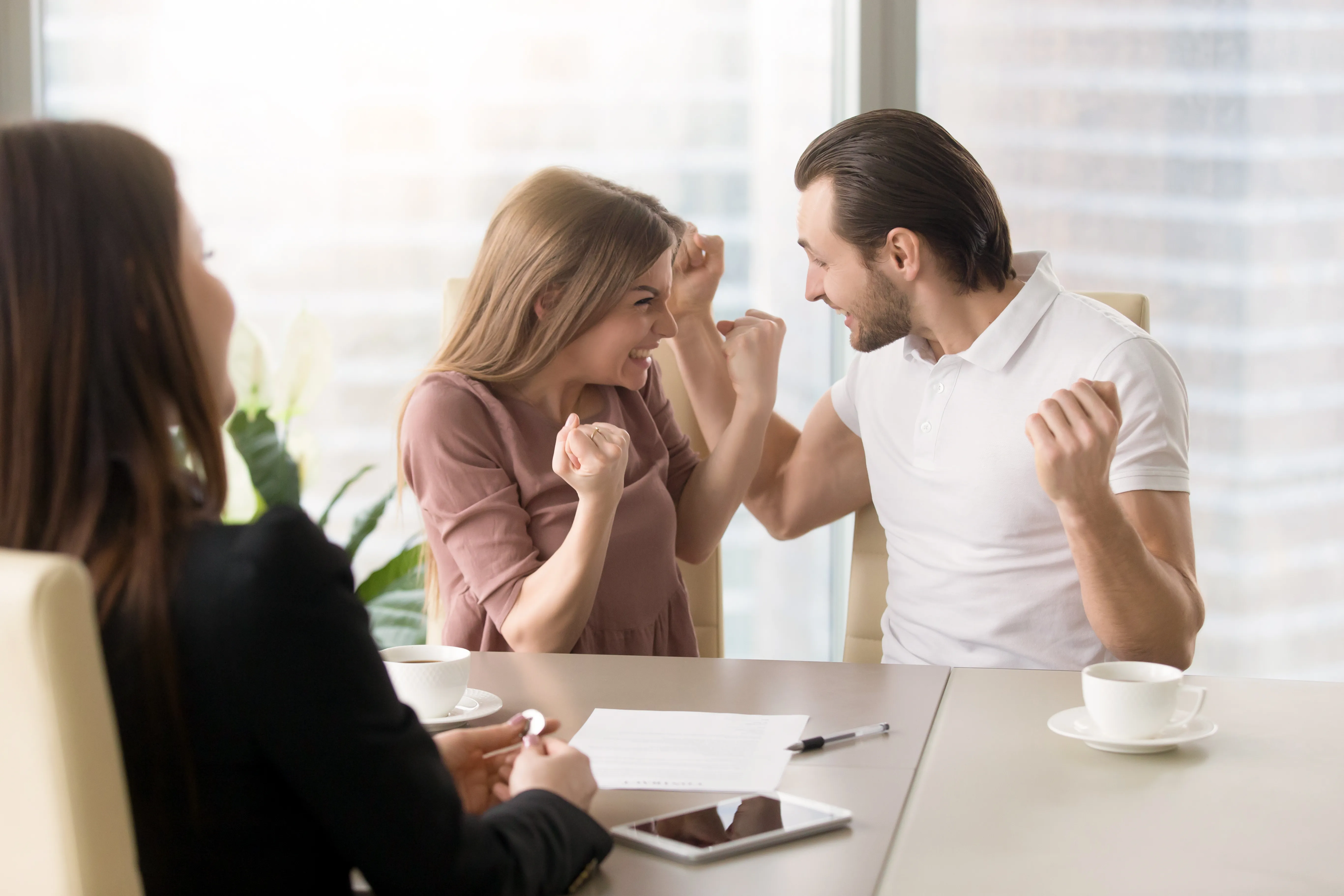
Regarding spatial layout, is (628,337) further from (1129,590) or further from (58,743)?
(58,743)

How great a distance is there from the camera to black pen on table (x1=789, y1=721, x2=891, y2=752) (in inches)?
44.2

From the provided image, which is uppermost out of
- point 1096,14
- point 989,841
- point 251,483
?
point 1096,14

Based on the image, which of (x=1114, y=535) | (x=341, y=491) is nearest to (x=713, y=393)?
(x=1114, y=535)

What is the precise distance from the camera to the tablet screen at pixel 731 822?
0.92 m

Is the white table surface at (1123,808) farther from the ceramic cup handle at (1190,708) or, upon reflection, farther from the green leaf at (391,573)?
the green leaf at (391,573)

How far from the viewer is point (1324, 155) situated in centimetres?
265

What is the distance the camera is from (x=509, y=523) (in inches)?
66.8

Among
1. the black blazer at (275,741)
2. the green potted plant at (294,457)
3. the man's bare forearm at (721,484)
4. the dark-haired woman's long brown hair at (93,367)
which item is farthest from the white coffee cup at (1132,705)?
the green potted plant at (294,457)

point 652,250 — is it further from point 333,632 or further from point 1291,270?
point 1291,270

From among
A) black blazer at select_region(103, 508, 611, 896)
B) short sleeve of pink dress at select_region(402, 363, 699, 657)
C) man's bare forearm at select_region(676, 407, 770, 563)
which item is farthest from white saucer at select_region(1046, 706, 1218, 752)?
man's bare forearm at select_region(676, 407, 770, 563)

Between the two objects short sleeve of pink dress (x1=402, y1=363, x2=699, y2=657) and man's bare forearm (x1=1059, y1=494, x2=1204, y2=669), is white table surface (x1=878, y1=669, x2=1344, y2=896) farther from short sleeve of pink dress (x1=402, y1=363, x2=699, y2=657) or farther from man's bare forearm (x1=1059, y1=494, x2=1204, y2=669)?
short sleeve of pink dress (x1=402, y1=363, x2=699, y2=657)

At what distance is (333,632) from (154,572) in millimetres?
100

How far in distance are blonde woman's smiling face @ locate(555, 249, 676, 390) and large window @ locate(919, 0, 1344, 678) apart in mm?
1155

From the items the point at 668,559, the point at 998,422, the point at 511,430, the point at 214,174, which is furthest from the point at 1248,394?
the point at 214,174
